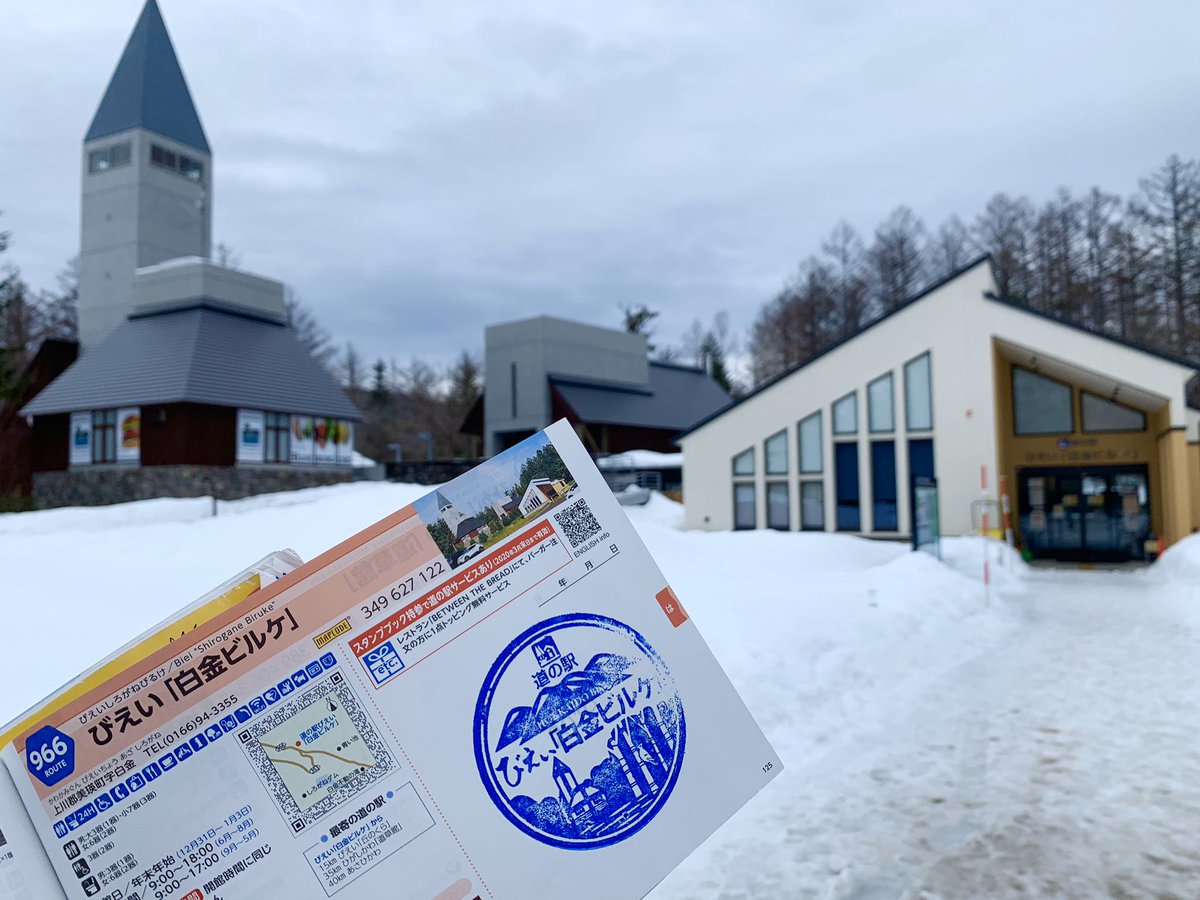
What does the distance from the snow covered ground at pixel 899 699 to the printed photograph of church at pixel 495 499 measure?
2.97 meters

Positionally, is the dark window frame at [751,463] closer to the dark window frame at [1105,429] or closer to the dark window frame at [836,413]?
the dark window frame at [836,413]

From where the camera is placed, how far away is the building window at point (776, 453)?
23703mm

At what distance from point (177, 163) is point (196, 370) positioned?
426 inches

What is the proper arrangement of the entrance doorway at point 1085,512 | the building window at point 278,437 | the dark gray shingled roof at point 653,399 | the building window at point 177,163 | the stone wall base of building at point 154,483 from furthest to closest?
the dark gray shingled roof at point 653,399
the building window at point 177,163
the building window at point 278,437
the stone wall base of building at point 154,483
the entrance doorway at point 1085,512

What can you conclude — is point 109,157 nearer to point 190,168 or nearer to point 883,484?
point 190,168

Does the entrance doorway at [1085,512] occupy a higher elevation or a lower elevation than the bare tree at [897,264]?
lower

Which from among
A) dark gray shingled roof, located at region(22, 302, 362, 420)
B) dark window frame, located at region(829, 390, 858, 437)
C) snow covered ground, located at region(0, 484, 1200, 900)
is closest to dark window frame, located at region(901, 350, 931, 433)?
dark window frame, located at region(829, 390, 858, 437)

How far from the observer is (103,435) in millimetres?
27734

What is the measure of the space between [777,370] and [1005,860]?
50.8 m

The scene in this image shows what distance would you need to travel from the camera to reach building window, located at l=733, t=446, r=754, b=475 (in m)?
24.1

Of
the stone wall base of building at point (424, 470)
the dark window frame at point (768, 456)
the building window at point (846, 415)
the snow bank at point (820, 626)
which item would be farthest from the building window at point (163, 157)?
the snow bank at point (820, 626)

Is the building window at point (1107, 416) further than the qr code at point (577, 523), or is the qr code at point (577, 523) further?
the building window at point (1107, 416)

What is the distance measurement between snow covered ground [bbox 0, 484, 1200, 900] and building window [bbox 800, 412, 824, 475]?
9069 millimetres

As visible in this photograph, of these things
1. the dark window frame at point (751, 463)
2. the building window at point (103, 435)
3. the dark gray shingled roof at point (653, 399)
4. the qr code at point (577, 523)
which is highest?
the dark gray shingled roof at point (653, 399)
